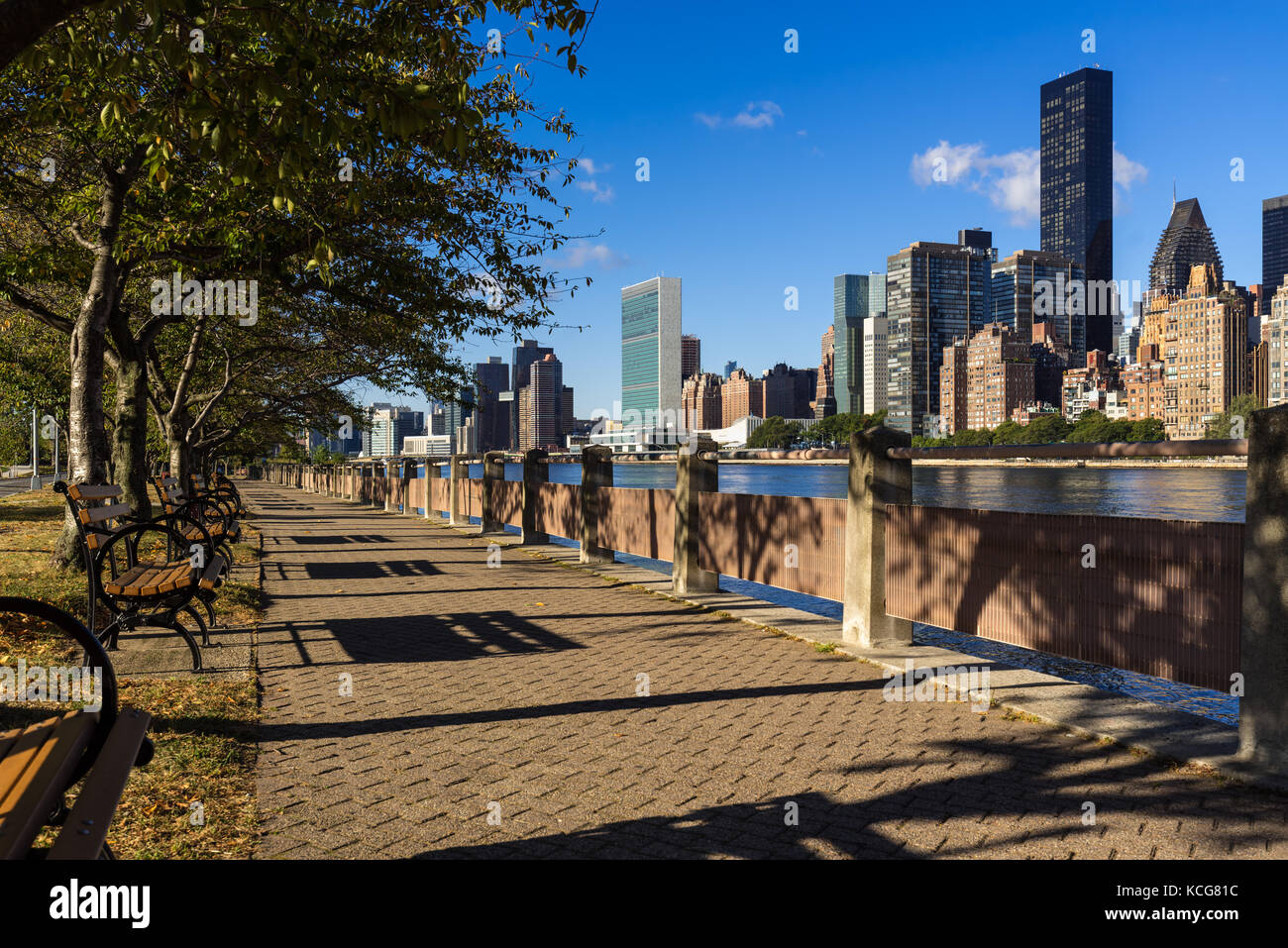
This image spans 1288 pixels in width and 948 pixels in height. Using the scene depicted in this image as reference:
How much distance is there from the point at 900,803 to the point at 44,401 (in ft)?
125

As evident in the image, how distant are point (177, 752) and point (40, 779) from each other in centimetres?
230

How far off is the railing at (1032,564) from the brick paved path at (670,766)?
2.16 ft

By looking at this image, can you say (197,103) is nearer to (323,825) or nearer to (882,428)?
(323,825)

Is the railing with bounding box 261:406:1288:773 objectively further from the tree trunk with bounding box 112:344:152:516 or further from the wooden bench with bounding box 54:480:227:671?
the tree trunk with bounding box 112:344:152:516

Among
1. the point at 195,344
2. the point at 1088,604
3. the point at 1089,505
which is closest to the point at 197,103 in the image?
the point at 1088,604

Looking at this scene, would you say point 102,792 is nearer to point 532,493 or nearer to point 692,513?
point 692,513

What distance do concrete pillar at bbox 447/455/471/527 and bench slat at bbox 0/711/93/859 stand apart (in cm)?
2040

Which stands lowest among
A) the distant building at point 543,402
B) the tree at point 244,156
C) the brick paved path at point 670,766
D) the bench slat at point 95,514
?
the brick paved path at point 670,766

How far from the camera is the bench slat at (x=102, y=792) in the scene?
222 centimetres

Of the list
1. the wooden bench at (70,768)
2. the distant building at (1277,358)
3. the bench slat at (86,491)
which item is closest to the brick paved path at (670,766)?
the wooden bench at (70,768)

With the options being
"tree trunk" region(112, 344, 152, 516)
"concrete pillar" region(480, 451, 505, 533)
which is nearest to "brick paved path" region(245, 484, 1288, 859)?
"tree trunk" region(112, 344, 152, 516)

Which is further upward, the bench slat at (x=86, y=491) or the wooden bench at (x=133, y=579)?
the bench slat at (x=86, y=491)

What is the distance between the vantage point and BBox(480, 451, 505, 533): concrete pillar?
21000 mm

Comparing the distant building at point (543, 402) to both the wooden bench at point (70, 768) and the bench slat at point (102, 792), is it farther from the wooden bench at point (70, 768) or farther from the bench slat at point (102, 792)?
the bench slat at point (102, 792)
